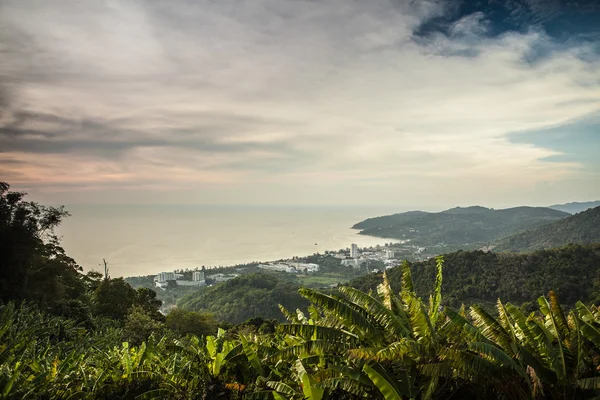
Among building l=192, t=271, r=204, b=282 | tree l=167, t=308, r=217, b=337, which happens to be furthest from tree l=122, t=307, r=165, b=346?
building l=192, t=271, r=204, b=282

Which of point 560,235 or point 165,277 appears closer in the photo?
point 165,277

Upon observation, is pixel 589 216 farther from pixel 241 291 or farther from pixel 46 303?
pixel 46 303

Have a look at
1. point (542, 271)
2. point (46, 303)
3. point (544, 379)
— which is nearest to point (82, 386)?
point (544, 379)

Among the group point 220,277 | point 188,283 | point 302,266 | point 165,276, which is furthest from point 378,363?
point 302,266

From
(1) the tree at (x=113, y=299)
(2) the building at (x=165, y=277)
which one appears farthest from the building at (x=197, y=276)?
(1) the tree at (x=113, y=299)

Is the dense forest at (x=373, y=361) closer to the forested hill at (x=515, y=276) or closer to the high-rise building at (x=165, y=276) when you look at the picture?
the forested hill at (x=515, y=276)

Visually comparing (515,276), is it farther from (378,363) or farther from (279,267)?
(279,267)
